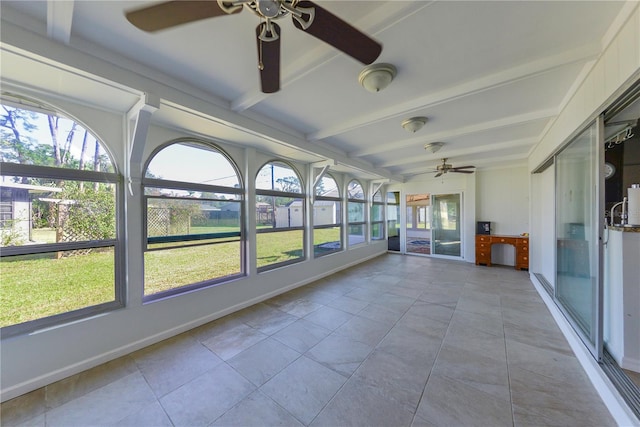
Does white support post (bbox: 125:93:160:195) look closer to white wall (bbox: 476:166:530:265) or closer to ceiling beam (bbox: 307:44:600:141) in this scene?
ceiling beam (bbox: 307:44:600:141)

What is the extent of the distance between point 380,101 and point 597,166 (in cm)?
198

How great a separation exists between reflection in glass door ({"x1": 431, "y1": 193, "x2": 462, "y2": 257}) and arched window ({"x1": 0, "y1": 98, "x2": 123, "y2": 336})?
718 cm

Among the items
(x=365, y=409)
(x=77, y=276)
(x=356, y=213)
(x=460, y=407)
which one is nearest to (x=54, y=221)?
(x=77, y=276)

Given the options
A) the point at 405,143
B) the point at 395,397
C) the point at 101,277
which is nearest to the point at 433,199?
the point at 405,143

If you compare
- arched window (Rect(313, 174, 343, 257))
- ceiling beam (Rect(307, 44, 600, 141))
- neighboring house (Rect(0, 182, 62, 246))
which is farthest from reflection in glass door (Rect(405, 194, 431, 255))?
neighboring house (Rect(0, 182, 62, 246))

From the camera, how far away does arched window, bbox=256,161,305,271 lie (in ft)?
12.6

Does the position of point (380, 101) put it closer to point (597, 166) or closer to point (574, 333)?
point (597, 166)

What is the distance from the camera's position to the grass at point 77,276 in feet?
6.23

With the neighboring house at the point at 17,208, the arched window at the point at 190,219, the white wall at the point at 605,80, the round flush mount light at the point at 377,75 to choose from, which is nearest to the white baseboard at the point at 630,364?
the white wall at the point at 605,80

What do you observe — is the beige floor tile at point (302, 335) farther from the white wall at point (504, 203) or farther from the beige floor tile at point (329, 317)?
the white wall at point (504, 203)

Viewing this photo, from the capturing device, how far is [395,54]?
1784 mm

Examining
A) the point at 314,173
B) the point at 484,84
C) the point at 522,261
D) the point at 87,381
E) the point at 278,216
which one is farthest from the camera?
the point at 522,261

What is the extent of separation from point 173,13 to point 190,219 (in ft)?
7.89

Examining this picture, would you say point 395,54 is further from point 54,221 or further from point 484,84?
point 54,221
